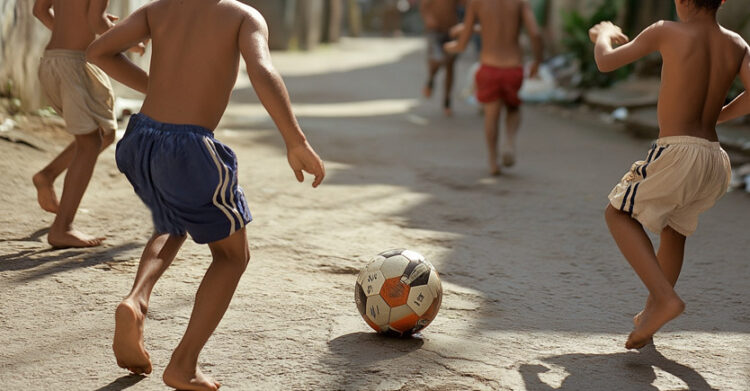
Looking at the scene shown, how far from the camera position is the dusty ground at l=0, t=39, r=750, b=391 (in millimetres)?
3121

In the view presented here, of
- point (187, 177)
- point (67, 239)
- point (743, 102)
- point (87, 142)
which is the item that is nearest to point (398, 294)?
point (187, 177)

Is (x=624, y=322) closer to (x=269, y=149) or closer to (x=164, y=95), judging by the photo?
(x=164, y=95)

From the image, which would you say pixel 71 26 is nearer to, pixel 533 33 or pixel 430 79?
pixel 533 33

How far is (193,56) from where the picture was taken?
2871mm

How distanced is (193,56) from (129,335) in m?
0.90

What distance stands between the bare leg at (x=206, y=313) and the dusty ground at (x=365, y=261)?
175 millimetres

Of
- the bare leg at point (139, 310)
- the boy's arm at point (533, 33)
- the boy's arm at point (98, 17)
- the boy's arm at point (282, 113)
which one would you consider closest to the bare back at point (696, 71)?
the boy's arm at point (282, 113)

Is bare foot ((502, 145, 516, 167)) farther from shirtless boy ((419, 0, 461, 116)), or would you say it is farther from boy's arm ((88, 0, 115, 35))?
shirtless boy ((419, 0, 461, 116))

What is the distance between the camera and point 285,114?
2.74 m

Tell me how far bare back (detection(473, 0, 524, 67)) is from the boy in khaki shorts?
157 inches

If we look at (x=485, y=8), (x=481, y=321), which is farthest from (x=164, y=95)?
(x=485, y=8)

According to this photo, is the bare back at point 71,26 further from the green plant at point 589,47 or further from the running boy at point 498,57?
the green plant at point 589,47

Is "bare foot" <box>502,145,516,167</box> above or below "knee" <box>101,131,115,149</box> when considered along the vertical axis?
below

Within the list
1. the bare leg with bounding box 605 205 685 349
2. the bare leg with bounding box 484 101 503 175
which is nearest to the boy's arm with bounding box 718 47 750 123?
the bare leg with bounding box 605 205 685 349
